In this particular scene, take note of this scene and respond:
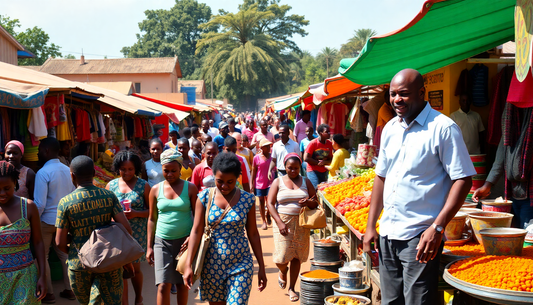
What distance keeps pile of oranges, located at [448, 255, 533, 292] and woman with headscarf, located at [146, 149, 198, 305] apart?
2577 millimetres

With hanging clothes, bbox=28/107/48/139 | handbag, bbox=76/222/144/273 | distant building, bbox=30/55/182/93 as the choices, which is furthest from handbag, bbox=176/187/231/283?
distant building, bbox=30/55/182/93

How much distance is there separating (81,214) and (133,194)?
1.21 metres

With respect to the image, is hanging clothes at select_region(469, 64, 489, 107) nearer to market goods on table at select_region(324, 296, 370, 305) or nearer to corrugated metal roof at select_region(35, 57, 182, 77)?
market goods on table at select_region(324, 296, 370, 305)

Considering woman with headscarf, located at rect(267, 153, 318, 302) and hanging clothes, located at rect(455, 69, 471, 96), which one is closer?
woman with headscarf, located at rect(267, 153, 318, 302)

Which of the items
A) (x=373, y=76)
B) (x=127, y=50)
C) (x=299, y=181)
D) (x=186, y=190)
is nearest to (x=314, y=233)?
(x=299, y=181)

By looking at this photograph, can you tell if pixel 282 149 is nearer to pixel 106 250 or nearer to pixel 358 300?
pixel 358 300

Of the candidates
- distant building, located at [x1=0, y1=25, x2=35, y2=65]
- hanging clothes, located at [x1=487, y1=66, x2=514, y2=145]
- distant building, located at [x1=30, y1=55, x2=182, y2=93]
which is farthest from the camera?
distant building, located at [x1=30, y1=55, x2=182, y2=93]

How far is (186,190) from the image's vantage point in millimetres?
4793

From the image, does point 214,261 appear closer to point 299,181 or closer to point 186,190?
point 186,190

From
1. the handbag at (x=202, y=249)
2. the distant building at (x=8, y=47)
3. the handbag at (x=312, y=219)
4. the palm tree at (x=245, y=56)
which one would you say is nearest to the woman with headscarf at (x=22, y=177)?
the handbag at (x=202, y=249)

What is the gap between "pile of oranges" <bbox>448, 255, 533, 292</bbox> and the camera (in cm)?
281

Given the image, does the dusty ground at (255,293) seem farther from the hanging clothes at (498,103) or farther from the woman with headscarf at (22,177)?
the hanging clothes at (498,103)

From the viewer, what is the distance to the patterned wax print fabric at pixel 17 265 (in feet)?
12.5

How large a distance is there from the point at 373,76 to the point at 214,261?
3.18m
